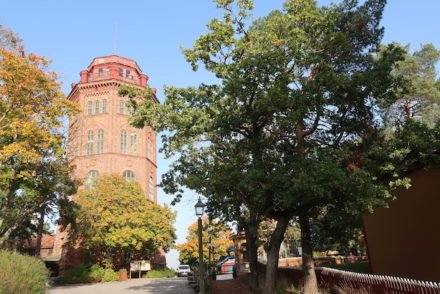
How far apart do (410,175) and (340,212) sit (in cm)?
304

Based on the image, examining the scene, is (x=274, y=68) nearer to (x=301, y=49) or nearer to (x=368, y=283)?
(x=301, y=49)

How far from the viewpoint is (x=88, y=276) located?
3556 centimetres

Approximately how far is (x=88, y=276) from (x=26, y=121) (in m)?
19.4

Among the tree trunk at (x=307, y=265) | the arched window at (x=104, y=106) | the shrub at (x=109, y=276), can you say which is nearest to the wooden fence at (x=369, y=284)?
the tree trunk at (x=307, y=265)

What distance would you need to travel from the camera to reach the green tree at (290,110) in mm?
12773

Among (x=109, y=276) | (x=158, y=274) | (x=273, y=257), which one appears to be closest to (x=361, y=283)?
(x=273, y=257)

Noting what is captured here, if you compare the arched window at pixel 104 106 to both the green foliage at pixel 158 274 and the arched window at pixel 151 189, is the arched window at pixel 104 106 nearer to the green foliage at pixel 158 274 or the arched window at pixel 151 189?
the arched window at pixel 151 189

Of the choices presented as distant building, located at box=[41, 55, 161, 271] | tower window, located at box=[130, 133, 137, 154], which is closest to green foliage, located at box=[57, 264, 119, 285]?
distant building, located at box=[41, 55, 161, 271]

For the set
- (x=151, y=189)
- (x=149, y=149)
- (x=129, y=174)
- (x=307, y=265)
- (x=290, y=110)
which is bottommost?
(x=307, y=265)

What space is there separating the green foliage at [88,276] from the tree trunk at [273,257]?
24945mm

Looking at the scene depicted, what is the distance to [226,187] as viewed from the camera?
535 inches

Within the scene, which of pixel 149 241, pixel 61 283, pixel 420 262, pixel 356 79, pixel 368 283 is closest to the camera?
pixel 368 283

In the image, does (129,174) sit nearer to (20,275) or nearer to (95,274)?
(95,274)

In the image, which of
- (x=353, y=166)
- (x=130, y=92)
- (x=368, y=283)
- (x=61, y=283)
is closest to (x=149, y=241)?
(x=61, y=283)
